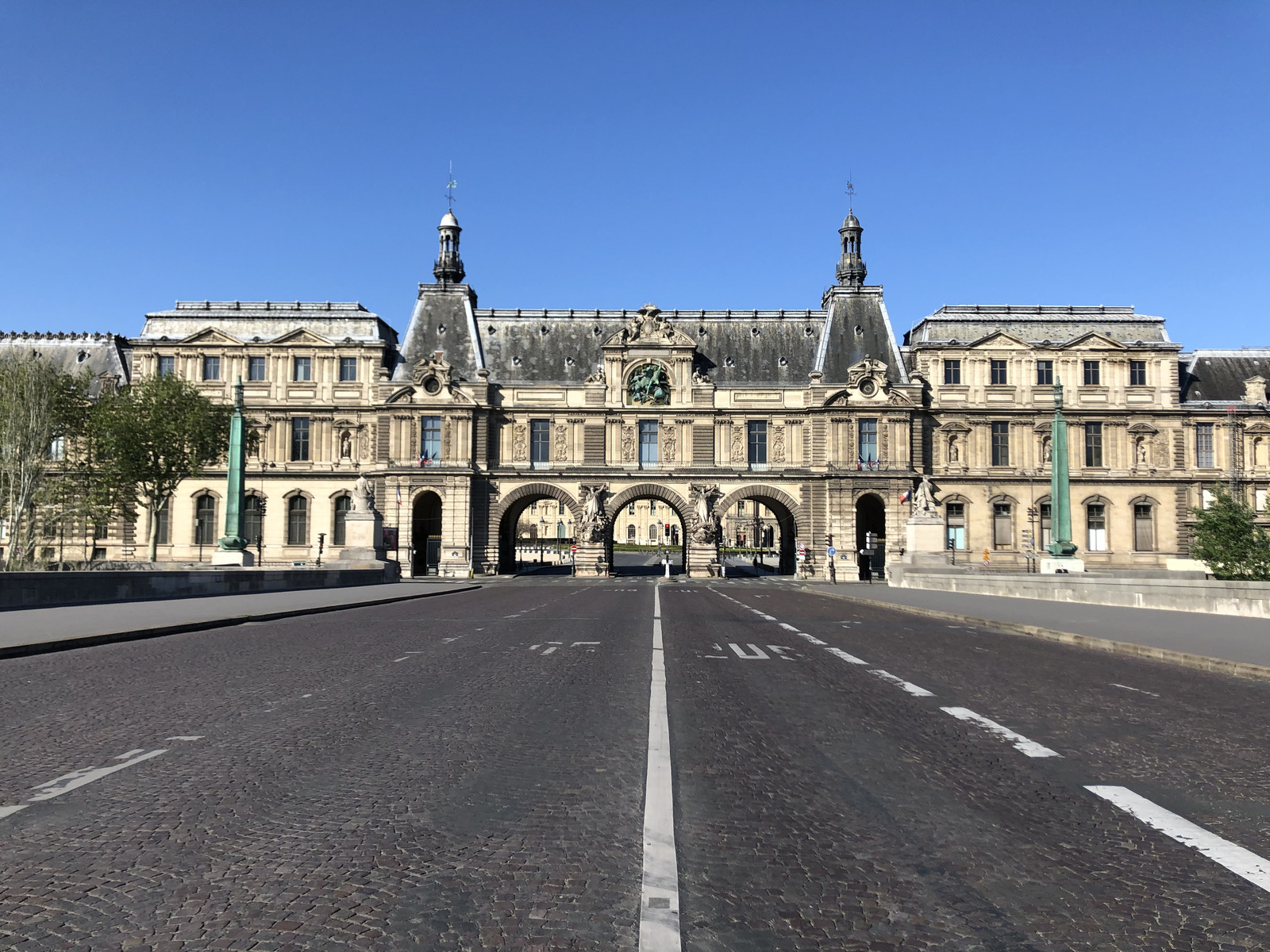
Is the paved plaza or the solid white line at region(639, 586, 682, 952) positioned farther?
the paved plaza

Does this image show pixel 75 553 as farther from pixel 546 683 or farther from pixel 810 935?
pixel 810 935

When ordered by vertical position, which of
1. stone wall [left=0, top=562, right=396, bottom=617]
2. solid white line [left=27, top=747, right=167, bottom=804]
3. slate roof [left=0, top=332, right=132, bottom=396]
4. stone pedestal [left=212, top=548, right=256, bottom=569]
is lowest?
solid white line [left=27, top=747, right=167, bottom=804]

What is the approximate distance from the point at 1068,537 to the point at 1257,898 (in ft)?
122

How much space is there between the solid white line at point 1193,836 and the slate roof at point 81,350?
237ft

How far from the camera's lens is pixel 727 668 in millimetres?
13562

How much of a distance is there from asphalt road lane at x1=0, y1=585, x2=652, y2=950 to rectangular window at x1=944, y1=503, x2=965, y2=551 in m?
55.7

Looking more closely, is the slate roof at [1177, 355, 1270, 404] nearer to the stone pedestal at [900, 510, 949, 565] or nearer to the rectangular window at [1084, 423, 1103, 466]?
the rectangular window at [1084, 423, 1103, 466]

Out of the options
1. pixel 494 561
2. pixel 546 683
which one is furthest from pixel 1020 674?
pixel 494 561

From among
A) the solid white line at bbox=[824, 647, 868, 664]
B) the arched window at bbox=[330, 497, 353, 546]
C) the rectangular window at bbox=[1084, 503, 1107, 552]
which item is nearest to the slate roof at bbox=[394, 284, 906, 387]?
the arched window at bbox=[330, 497, 353, 546]

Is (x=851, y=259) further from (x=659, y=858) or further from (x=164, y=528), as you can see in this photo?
(x=659, y=858)

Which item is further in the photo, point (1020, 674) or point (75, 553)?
point (75, 553)

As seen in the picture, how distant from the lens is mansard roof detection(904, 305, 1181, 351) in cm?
6519

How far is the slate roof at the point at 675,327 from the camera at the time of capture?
65.8m

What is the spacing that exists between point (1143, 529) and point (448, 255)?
49571 mm
